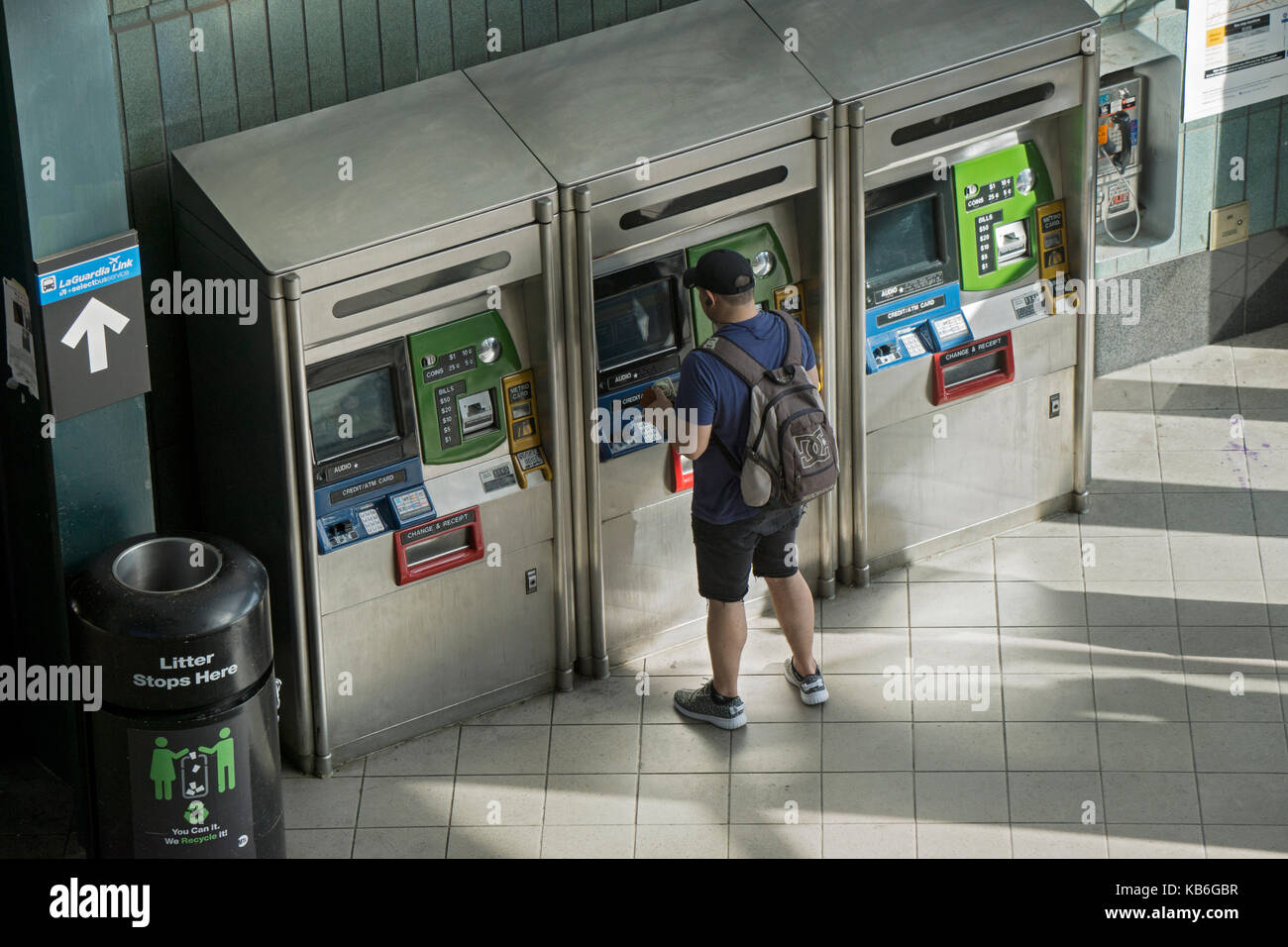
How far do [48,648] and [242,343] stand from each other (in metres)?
1.24

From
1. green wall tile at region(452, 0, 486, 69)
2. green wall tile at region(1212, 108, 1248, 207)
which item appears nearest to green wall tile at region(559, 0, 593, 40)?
green wall tile at region(452, 0, 486, 69)

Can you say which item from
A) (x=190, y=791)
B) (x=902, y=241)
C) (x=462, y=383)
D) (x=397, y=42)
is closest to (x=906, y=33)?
(x=902, y=241)

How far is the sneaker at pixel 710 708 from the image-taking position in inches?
281

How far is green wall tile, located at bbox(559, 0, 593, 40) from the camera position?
732 cm

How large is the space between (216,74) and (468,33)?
0.95 metres

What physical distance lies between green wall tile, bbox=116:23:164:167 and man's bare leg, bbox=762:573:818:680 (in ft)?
8.33

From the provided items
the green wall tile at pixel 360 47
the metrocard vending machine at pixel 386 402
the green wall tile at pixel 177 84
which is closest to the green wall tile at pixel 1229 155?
the metrocard vending machine at pixel 386 402

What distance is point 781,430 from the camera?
261 inches

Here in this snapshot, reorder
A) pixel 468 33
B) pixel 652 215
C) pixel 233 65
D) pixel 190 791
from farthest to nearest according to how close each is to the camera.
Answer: pixel 468 33, pixel 652 215, pixel 233 65, pixel 190 791

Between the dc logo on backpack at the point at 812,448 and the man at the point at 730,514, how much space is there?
0.19 metres

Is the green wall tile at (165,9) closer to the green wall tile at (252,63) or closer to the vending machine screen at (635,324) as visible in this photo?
the green wall tile at (252,63)

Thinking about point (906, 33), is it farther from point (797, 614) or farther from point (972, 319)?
point (797, 614)

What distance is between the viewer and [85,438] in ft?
20.1

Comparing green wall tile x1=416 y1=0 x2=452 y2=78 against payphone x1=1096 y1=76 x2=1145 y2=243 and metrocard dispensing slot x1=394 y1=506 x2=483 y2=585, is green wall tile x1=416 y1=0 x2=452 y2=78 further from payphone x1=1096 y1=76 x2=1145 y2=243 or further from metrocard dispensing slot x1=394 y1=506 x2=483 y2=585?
payphone x1=1096 y1=76 x2=1145 y2=243
